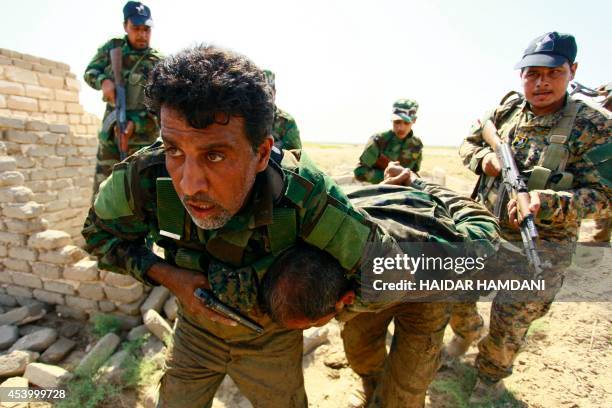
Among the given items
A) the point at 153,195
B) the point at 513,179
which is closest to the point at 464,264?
the point at 513,179

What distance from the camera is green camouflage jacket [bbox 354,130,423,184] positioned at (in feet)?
15.4

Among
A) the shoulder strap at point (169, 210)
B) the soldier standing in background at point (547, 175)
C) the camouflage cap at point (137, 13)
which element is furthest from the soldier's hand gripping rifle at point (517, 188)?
the camouflage cap at point (137, 13)

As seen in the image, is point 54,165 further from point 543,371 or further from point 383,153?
point 543,371

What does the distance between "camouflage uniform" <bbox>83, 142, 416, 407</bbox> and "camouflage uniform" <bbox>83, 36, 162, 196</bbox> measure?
111 inches

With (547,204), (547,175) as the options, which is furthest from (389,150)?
(547,204)

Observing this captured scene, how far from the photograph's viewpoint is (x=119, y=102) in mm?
4195

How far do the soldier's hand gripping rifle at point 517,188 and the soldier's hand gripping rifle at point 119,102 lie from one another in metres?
3.87

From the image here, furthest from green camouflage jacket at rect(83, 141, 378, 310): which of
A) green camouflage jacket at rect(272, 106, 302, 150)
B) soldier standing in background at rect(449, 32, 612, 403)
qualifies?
green camouflage jacket at rect(272, 106, 302, 150)

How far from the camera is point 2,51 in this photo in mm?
6797

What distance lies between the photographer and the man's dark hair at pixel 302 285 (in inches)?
56.3

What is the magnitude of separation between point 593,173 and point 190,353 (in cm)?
291

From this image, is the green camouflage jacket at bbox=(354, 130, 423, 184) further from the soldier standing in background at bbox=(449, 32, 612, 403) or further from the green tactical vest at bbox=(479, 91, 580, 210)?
the green tactical vest at bbox=(479, 91, 580, 210)

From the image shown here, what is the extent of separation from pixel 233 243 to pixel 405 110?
364cm

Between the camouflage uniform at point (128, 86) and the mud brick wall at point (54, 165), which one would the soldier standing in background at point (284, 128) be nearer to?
the camouflage uniform at point (128, 86)
